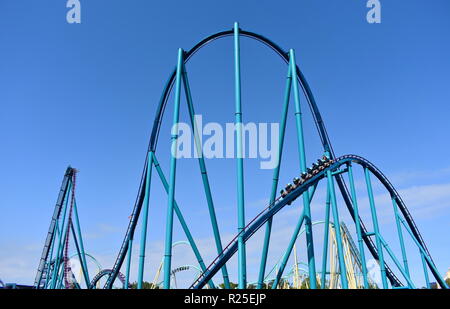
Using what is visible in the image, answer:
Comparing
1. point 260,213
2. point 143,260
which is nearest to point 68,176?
point 143,260

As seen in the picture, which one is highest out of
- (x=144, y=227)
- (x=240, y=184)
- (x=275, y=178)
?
(x=275, y=178)

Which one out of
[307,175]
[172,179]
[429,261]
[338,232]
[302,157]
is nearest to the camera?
[172,179]

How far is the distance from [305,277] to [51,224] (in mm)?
17523

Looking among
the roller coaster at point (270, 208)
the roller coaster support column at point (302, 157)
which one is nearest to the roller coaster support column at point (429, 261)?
the roller coaster at point (270, 208)

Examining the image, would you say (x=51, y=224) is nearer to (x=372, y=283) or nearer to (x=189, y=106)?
(x=189, y=106)

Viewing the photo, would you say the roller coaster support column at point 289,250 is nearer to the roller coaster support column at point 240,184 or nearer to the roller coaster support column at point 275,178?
the roller coaster support column at point 275,178

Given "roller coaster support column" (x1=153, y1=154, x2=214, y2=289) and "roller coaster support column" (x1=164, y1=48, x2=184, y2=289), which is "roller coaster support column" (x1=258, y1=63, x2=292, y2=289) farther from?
A: "roller coaster support column" (x1=164, y1=48, x2=184, y2=289)

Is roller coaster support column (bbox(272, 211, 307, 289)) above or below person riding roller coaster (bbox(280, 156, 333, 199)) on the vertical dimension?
below

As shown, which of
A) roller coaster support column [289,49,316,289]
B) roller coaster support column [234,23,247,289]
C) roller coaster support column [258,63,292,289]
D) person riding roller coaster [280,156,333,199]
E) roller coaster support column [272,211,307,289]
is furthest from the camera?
person riding roller coaster [280,156,333,199]

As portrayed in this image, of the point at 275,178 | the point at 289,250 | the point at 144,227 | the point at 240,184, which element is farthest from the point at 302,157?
the point at 144,227

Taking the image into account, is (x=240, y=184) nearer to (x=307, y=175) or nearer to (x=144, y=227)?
(x=307, y=175)

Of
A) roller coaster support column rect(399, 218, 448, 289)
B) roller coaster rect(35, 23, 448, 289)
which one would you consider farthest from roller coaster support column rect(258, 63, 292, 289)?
roller coaster support column rect(399, 218, 448, 289)

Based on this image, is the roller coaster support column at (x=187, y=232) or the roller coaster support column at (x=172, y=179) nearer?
the roller coaster support column at (x=172, y=179)

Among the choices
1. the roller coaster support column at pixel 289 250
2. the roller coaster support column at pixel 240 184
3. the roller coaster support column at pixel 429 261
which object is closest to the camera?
the roller coaster support column at pixel 240 184
